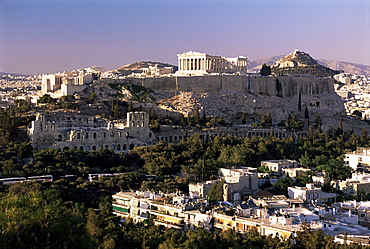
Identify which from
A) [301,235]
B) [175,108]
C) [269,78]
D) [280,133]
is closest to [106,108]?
[175,108]

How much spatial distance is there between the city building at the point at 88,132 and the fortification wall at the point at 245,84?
10821 mm

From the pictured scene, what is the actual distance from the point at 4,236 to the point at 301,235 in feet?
31.6

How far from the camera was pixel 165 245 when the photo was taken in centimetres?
2255

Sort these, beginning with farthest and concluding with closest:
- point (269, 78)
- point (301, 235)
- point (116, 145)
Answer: point (269, 78) < point (116, 145) < point (301, 235)

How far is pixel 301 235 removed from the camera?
24.2 meters

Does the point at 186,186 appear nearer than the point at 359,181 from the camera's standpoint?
Yes

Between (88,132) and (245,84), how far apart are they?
25.1 metres

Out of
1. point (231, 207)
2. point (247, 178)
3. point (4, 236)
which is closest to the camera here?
point (4, 236)

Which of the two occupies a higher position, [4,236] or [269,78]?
[269,78]

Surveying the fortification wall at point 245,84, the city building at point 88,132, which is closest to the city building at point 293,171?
the city building at point 88,132

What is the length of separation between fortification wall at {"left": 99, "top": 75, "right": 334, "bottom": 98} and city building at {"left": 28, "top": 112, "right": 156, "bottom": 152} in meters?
10.8

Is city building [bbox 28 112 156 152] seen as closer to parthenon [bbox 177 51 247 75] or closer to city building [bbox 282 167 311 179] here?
city building [bbox 282 167 311 179]

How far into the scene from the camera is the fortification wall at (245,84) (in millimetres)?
59938

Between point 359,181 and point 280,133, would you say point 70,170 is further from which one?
point 280,133
